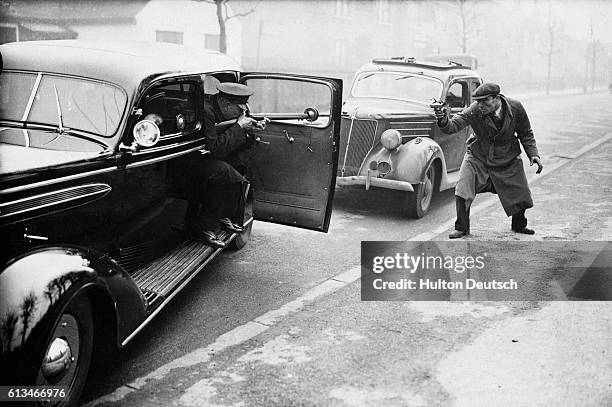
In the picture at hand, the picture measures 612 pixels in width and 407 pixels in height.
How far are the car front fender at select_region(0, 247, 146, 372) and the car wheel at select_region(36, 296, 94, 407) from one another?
0.08 m

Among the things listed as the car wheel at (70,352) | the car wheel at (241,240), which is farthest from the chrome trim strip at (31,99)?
the car wheel at (241,240)

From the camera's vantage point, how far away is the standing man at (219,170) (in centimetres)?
463

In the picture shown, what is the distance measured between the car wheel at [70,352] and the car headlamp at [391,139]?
186 inches

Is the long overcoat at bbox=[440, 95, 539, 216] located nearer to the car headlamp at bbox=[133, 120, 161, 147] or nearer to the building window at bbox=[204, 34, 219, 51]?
the car headlamp at bbox=[133, 120, 161, 147]

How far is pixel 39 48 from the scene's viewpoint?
4.08 m

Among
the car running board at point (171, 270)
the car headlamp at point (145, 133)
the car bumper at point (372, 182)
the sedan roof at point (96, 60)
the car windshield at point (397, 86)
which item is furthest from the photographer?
the car windshield at point (397, 86)

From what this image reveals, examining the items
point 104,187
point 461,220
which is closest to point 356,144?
point 461,220

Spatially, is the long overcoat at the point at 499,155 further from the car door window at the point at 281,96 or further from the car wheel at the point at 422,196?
the car door window at the point at 281,96

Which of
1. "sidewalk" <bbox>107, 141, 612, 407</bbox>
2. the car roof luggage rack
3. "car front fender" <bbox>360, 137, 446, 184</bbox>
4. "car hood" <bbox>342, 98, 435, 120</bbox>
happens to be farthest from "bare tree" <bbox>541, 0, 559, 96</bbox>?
"sidewalk" <bbox>107, 141, 612, 407</bbox>

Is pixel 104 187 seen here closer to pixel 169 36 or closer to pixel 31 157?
pixel 31 157

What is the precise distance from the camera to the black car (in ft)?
8.77

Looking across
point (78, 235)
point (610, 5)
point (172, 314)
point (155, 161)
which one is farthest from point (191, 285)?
point (610, 5)

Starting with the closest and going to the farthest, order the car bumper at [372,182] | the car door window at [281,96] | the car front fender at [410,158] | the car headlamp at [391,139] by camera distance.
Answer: the car bumper at [372,182], the car front fender at [410,158], the car headlamp at [391,139], the car door window at [281,96]

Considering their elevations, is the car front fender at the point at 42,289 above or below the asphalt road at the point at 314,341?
above
